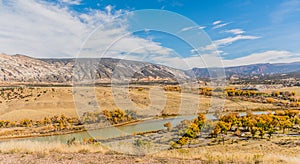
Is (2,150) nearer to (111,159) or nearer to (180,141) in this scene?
(111,159)

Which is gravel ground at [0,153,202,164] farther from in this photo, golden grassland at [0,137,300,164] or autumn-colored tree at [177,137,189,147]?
autumn-colored tree at [177,137,189,147]

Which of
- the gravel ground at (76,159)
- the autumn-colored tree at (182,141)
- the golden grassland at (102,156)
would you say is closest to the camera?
the gravel ground at (76,159)

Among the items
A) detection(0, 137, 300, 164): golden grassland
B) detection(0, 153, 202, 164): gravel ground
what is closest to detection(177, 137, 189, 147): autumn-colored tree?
detection(0, 137, 300, 164): golden grassland

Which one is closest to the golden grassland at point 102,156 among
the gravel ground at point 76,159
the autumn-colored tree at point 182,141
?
the gravel ground at point 76,159

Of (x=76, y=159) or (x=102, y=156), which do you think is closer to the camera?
(x=76, y=159)

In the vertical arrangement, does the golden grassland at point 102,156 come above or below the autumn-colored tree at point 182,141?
above

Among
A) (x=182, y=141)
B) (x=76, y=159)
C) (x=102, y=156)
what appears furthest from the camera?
(x=182, y=141)

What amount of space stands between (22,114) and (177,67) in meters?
43.2

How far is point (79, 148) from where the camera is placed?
8.62 m

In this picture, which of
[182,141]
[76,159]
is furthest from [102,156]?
[182,141]

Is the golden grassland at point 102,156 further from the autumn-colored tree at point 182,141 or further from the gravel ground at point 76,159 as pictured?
the autumn-colored tree at point 182,141

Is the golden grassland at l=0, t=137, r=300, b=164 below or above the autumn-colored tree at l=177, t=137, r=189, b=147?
above

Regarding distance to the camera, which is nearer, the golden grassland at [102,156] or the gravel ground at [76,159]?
the gravel ground at [76,159]

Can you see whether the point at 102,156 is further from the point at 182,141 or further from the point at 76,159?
the point at 182,141
